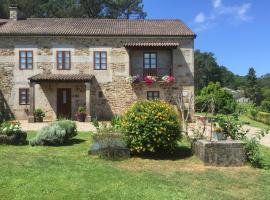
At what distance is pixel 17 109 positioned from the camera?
1011 inches

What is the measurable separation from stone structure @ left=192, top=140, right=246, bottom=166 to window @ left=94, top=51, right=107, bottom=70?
57.2 ft

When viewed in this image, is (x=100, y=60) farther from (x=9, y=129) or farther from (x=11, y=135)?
(x=11, y=135)

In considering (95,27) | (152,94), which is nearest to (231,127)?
(152,94)

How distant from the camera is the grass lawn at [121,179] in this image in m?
6.43

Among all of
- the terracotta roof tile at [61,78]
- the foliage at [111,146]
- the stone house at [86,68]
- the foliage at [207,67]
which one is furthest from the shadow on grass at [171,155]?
the foliage at [207,67]

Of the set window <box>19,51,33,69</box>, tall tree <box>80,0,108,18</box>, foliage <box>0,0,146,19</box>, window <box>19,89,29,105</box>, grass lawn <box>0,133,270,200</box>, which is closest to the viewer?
grass lawn <box>0,133,270,200</box>

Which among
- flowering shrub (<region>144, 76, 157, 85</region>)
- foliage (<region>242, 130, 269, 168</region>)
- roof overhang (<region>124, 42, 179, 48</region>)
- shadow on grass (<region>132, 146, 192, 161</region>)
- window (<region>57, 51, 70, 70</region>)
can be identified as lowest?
shadow on grass (<region>132, 146, 192, 161</region>)

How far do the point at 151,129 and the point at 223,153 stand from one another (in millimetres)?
1897

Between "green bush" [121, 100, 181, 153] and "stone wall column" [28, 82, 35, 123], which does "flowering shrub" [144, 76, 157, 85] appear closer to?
"stone wall column" [28, 82, 35, 123]

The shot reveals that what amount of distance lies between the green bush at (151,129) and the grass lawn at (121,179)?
0.43m

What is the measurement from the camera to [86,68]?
25.8 metres

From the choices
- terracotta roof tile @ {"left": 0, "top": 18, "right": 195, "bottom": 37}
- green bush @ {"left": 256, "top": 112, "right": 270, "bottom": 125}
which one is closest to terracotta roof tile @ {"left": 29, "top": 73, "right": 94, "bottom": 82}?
terracotta roof tile @ {"left": 0, "top": 18, "right": 195, "bottom": 37}

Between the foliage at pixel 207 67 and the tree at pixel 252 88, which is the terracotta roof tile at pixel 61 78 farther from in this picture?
the foliage at pixel 207 67

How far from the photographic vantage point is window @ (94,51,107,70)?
25672 mm
